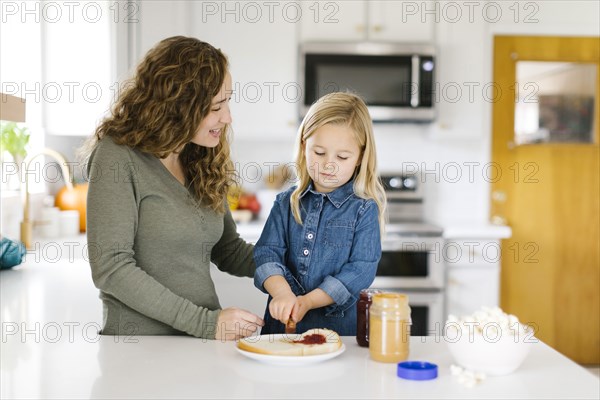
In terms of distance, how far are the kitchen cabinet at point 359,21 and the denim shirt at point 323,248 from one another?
6.76 ft

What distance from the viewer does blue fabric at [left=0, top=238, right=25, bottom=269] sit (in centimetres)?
241

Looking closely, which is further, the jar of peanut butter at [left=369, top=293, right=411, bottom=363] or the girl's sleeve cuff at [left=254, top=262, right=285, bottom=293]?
the girl's sleeve cuff at [left=254, top=262, right=285, bottom=293]

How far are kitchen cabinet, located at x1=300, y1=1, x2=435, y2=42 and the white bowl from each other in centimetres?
Answer: 266

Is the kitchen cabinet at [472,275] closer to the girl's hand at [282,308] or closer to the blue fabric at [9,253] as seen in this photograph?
the blue fabric at [9,253]

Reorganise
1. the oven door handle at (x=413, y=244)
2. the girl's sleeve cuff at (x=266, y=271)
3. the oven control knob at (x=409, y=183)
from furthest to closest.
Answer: the oven control knob at (x=409, y=183) → the oven door handle at (x=413, y=244) → the girl's sleeve cuff at (x=266, y=271)

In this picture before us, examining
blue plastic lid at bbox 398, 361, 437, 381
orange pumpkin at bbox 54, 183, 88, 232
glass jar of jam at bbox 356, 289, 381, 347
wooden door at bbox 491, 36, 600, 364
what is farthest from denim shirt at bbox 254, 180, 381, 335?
wooden door at bbox 491, 36, 600, 364

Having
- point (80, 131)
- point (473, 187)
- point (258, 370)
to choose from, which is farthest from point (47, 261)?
point (473, 187)

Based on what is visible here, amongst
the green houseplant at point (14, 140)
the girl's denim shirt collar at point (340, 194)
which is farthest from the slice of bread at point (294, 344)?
the green houseplant at point (14, 140)

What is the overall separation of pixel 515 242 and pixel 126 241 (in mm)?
3118

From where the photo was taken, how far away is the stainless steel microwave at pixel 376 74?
3.68 m

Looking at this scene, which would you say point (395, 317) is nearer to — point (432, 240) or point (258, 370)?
point (258, 370)

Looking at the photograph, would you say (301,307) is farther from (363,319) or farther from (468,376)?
(468,376)

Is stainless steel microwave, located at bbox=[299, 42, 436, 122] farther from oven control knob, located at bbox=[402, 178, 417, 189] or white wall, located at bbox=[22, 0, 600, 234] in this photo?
oven control knob, located at bbox=[402, 178, 417, 189]

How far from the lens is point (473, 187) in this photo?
4.20 metres
